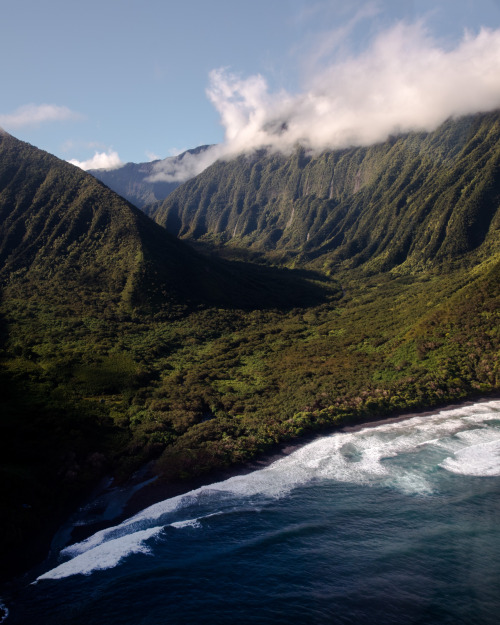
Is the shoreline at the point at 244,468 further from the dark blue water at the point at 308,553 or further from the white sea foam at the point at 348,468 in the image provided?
the dark blue water at the point at 308,553


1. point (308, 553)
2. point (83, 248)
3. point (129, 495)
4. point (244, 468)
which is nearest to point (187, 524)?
point (129, 495)

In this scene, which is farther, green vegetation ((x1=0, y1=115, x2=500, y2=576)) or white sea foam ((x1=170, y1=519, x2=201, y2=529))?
green vegetation ((x1=0, y1=115, x2=500, y2=576))

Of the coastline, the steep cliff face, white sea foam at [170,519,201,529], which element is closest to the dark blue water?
white sea foam at [170,519,201,529]

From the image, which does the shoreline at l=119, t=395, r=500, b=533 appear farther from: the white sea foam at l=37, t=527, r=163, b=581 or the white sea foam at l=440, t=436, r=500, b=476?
the white sea foam at l=440, t=436, r=500, b=476

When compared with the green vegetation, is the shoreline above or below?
below

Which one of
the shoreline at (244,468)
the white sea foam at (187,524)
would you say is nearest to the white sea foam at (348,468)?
the white sea foam at (187,524)

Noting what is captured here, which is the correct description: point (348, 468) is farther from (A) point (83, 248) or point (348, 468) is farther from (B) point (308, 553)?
(A) point (83, 248)

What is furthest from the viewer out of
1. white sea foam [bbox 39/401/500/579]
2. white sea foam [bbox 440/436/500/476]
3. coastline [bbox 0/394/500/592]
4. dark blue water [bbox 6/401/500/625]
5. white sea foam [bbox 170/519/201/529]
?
white sea foam [bbox 440/436/500/476]
